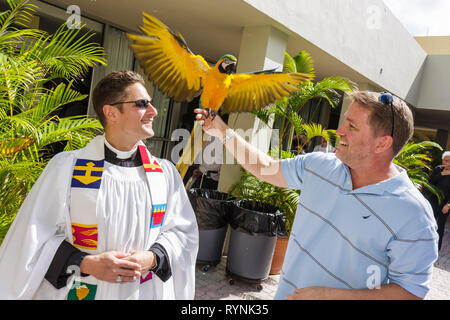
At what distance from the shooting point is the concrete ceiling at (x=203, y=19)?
4.14 metres

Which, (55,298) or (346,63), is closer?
(55,298)

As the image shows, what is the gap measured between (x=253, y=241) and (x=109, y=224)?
103 inches

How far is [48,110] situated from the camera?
2461 millimetres

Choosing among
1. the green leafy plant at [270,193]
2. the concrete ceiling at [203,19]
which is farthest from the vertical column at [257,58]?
the green leafy plant at [270,193]

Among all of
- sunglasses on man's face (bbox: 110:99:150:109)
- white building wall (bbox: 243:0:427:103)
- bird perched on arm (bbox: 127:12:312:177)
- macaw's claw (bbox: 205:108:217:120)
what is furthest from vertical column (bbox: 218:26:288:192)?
sunglasses on man's face (bbox: 110:99:150:109)

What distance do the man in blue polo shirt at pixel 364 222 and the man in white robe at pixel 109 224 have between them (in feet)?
1.92

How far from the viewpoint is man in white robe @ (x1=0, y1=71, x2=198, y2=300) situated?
1.26 meters

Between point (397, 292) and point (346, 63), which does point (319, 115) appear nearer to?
point (346, 63)

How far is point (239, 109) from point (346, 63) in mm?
4729

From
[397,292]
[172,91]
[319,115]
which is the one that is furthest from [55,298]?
[319,115]

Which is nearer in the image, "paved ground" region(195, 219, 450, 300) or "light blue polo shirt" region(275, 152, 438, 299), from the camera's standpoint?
"light blue polo shirt" region(275, 152, 438, 299)

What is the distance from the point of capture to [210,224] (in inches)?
154

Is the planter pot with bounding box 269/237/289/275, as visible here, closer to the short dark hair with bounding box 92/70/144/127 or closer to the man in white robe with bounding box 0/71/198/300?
the man in white robe with bounding box 0/71/198/300

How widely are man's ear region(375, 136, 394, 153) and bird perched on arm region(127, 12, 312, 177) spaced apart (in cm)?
87
